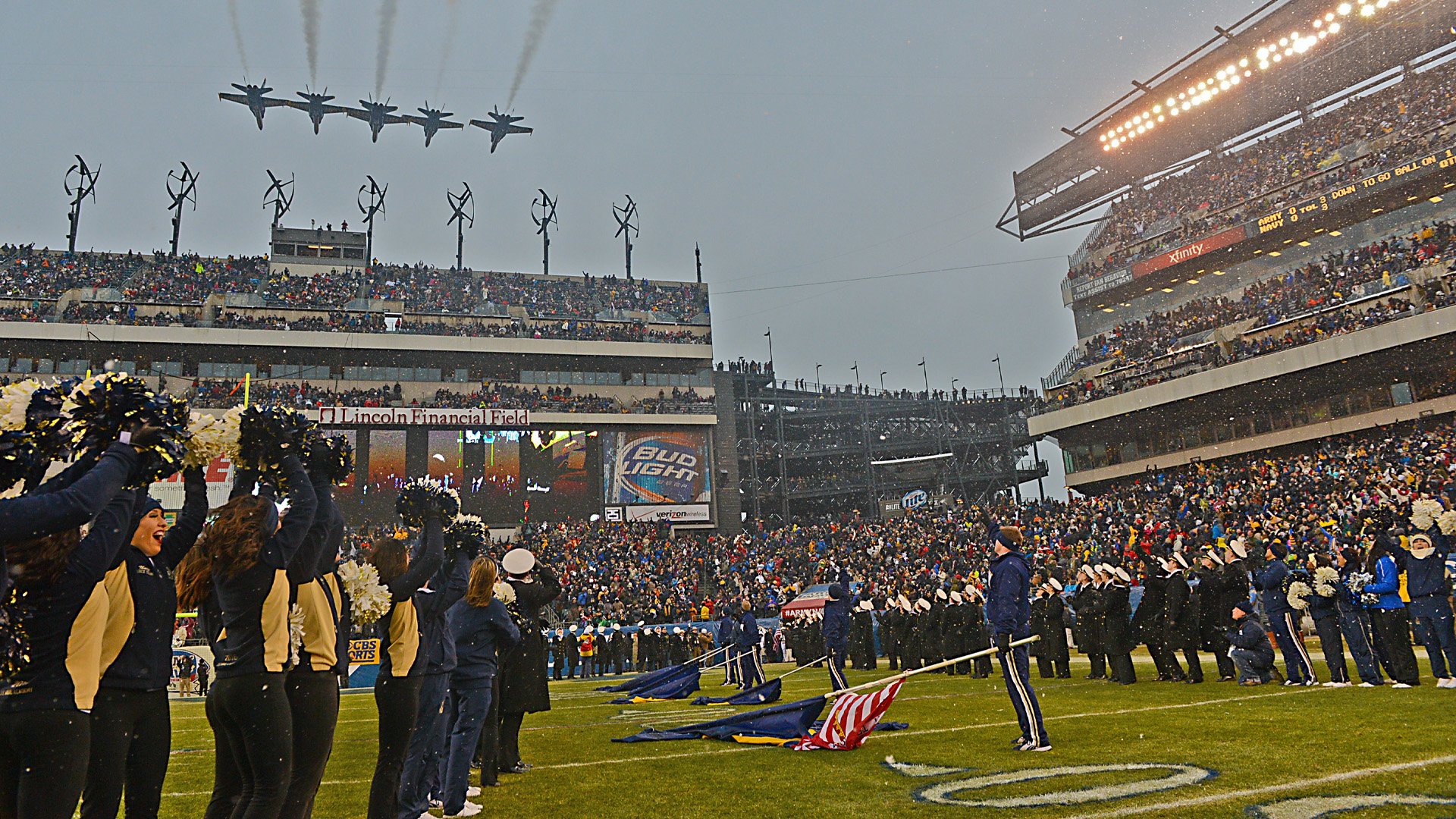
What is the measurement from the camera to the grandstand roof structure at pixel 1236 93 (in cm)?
3666

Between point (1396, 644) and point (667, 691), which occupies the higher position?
point (1396, 644)

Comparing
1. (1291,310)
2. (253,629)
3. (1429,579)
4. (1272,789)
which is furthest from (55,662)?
(1291,310)

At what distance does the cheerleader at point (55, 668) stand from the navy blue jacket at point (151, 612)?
35 cm

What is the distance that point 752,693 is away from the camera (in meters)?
12.6

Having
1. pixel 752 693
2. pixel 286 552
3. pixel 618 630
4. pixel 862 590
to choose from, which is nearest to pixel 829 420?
pixel 862 590

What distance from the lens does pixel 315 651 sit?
4.25m

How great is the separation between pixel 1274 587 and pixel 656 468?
35975mm

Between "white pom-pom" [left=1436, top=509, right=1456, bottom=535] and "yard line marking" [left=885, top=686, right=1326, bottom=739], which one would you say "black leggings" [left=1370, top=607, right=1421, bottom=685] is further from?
"white pom-pom" [left=1436, top=509, right=1456, bottom=535]

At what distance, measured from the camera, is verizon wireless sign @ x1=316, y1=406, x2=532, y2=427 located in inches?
1725

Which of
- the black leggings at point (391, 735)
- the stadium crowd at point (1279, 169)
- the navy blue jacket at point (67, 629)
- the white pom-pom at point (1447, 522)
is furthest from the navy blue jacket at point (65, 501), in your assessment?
the stadium crowd at point (1279, 169)

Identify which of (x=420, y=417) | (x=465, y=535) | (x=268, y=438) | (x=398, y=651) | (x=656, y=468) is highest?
(x=420, y=417)

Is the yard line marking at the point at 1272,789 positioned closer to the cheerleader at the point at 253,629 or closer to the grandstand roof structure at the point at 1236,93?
the cheerleader at the point at 253,629

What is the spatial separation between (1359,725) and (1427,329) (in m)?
31.2

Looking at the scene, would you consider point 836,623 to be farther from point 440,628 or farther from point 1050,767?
point 440,628
